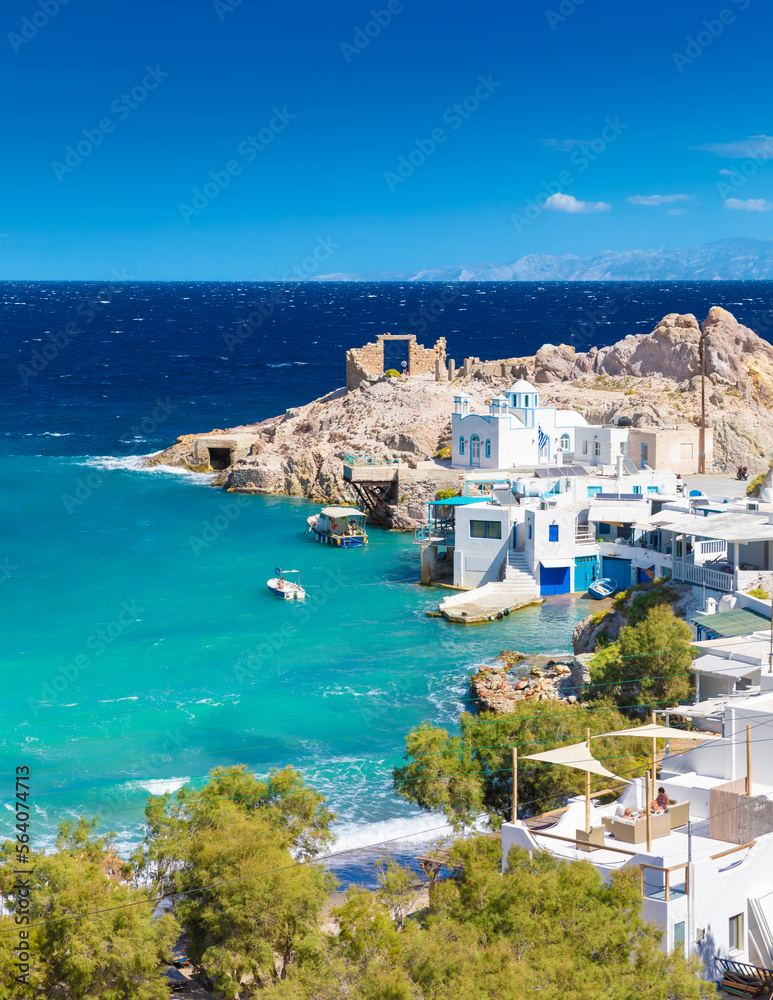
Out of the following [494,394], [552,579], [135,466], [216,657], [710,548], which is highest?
[494,394]

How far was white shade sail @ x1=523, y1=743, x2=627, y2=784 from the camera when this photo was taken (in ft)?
62.4

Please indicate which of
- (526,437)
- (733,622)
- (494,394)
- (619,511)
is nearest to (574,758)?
(733,622)

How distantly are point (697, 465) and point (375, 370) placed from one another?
30.1 m

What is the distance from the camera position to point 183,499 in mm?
73438

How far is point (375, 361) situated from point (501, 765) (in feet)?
213

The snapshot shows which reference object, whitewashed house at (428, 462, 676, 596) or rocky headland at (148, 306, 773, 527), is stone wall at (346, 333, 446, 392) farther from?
whitewashed house at (428, 462, 676, 596)

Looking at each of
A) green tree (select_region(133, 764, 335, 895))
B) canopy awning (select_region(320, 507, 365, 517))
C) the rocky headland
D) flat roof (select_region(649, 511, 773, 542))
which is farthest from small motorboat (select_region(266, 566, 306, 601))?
green tree (select_region(133, 764, 335, 895))

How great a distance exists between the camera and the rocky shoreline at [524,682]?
34812 mm

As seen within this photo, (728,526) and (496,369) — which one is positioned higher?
(496,369)

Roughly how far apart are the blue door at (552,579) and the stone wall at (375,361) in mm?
36614

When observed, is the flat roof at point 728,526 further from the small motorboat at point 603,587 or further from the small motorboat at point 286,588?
the small motorboat at point 286,588

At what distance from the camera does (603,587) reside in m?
50.0

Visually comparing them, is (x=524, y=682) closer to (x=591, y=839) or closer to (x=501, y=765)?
(x=501, y=765)

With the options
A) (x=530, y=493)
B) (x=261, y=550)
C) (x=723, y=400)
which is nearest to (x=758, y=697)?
(x=530, y=493)
